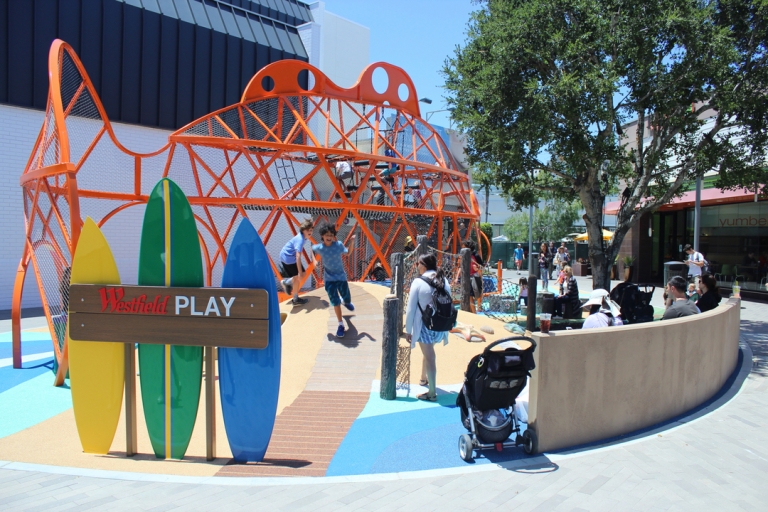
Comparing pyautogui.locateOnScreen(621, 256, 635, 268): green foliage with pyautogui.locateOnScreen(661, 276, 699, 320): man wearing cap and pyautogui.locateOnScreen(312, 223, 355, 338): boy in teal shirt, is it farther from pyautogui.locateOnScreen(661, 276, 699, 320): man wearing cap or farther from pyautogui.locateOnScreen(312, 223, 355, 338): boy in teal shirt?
pyautogui.locateOnScreen(312, 223, 355, 338): boy in teal shirt

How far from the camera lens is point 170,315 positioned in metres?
4.64

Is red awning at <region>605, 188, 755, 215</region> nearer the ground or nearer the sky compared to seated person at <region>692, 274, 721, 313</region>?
nearer the sky

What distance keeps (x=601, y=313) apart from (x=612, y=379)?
1215 millimetres

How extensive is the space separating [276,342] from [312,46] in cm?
2200

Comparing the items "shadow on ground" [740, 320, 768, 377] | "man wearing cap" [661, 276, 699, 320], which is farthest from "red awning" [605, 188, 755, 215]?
"man wearing cap" [661, 276, 699, 320]

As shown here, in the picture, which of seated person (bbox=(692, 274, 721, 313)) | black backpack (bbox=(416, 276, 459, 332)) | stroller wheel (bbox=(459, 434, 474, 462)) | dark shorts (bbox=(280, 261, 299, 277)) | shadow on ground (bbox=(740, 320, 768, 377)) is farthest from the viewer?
dark shorts (bbox=(280, 261, 299, 277))

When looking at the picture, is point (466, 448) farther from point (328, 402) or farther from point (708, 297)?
point (708, 297)

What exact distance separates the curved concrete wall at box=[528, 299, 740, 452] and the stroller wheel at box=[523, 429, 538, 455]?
55 mm

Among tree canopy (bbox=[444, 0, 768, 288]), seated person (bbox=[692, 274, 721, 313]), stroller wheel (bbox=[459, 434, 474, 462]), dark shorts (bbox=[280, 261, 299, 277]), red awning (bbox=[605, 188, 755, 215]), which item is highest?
tree canopy (bbox=[444, 0, 768, 288])

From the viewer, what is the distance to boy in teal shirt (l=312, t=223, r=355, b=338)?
7723mm

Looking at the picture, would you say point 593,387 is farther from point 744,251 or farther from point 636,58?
point 744,251

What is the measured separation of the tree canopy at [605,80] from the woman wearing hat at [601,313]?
17.5 ft

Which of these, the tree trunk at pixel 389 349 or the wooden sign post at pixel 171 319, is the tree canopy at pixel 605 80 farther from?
the wooden sign post at pixel 171 319

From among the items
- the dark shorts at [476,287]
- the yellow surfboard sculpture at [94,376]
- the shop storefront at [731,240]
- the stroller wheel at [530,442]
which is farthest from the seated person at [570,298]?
the shop storefront at [731,240]
